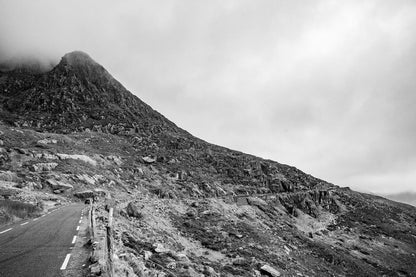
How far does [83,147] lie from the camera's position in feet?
247

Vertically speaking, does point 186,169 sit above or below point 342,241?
above

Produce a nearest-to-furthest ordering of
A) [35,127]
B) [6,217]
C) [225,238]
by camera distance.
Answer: [6,217]
[225,238]
[35,127]

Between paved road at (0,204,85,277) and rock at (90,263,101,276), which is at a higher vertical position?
rock at (90,263,101,276)

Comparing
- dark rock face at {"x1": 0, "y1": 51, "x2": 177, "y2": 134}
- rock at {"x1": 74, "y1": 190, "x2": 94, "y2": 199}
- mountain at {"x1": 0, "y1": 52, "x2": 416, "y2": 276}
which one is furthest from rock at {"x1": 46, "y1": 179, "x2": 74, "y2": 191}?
dark rock face at {"x1": 0, "y1": 51, "x2": 177, "y2": 134}

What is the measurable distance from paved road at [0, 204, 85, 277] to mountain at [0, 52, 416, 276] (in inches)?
101

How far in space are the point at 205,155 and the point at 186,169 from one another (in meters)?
23.4

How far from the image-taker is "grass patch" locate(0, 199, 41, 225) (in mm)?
21938

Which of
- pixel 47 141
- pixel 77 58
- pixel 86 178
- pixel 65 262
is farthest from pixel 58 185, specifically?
pixel 77 58

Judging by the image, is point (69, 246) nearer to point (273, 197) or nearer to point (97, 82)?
point (273, 197)

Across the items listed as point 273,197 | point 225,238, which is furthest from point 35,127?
point 225,238

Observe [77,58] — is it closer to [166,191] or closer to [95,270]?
[166,191]

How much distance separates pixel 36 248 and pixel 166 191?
167 feet

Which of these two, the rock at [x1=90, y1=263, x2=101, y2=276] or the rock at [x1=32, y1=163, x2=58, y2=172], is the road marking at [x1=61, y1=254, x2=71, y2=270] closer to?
the rock at [x1=90, y1=263, x2=101, y2=276]

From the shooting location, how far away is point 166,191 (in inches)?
2515
